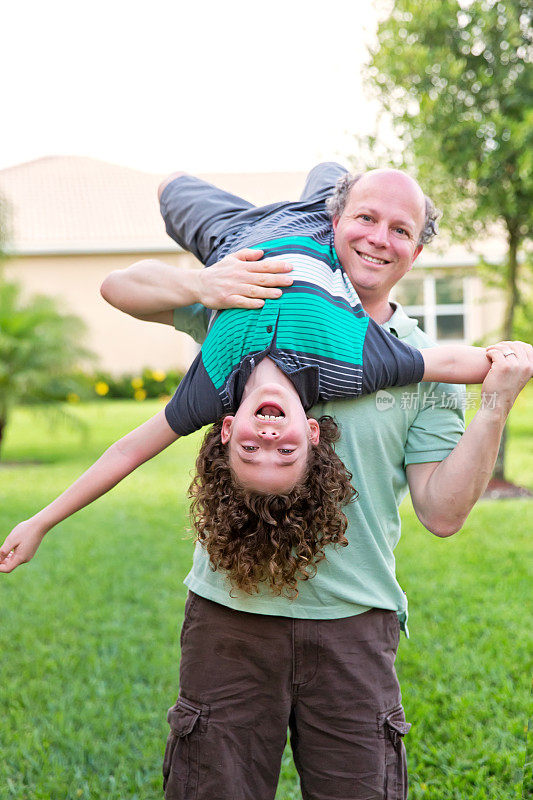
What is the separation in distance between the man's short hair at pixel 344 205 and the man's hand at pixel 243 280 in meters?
0.31

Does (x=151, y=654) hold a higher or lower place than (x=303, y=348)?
lower

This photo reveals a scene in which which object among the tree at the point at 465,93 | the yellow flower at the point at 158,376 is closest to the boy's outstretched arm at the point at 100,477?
the tree at the point at 465,93

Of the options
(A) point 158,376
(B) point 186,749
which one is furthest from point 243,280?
(A) point 158,376

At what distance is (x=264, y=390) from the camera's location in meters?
1.89

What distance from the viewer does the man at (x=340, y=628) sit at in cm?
209

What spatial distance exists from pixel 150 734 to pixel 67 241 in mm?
18311

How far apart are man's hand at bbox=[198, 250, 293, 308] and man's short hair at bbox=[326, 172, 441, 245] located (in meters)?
0.31

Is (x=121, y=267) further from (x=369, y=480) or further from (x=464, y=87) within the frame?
(x=369, y=480)

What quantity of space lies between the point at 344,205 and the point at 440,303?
19060 mm

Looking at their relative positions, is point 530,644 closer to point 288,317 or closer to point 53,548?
point 288,317

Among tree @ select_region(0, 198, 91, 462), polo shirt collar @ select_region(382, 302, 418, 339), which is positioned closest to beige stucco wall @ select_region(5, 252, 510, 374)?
tree @ select_region(0, 198, 91, 462)

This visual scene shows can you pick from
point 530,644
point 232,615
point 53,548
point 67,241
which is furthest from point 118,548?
point 67,241

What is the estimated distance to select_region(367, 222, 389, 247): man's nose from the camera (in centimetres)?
208

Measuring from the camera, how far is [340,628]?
211cm
